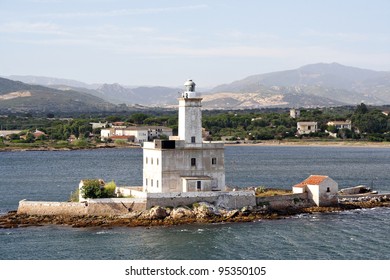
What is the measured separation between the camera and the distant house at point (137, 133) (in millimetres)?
113625

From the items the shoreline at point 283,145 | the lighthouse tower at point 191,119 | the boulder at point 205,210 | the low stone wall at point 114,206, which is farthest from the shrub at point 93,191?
the shoreline at point 283,145

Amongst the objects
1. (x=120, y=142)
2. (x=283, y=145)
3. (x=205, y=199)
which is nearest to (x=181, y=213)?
(x=205, y=199)

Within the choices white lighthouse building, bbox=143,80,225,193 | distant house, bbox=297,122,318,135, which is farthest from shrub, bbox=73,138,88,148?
white lighthouse building, bbox=143,80,225,193

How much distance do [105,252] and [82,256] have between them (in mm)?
936

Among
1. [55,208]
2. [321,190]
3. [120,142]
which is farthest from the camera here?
[120,142]

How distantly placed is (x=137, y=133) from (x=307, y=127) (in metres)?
27.4

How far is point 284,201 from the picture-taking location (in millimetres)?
39281

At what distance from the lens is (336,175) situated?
62375mm

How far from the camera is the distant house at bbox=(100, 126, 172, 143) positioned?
11362cm

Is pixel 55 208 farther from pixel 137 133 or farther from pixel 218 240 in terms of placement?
pixel 137 133

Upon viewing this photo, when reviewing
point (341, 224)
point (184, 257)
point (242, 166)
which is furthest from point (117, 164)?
point (184, 257)

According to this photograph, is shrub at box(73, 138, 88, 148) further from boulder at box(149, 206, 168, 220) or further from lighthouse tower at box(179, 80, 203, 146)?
boulder at box(149, 206, 168, 220)

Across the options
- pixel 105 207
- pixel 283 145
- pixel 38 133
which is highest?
pixel 105 207

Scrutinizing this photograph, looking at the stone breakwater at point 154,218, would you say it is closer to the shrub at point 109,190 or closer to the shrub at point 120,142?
the shrub at point 109,190
